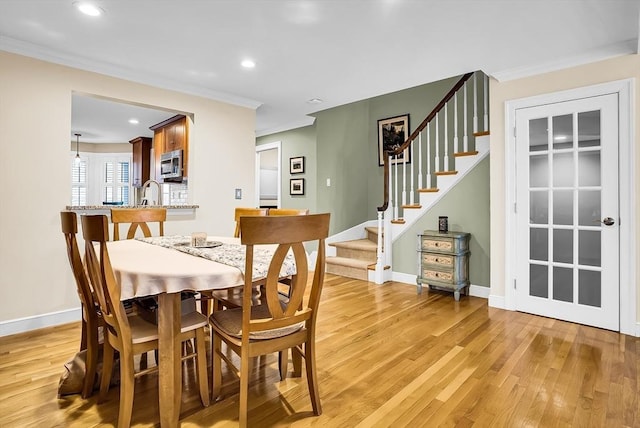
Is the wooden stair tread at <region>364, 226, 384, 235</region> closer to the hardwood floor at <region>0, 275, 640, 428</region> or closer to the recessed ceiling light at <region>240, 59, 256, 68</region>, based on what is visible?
the hardwood floor at <region>0, 275, 640, 428</region>

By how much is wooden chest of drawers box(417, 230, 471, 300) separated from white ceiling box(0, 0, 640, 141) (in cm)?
170

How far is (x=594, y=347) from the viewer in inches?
101

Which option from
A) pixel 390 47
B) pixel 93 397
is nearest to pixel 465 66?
pixel 390 47

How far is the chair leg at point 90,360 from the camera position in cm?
188

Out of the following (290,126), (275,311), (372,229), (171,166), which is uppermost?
(290,126)

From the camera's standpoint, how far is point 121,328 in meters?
1.52

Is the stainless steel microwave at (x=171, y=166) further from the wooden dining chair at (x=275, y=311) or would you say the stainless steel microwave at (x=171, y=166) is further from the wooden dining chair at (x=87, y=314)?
the wooden dining chair at (x=275, y=311)

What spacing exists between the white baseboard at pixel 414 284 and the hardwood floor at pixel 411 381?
71 cm

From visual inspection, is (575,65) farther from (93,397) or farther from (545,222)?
(93,397)

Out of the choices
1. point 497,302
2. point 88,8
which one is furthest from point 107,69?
point 497,302

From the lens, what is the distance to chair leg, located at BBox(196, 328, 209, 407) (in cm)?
176

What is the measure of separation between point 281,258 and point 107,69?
9.42 feet

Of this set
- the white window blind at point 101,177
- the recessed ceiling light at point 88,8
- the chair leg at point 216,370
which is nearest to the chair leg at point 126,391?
the chair leg at point 216,370

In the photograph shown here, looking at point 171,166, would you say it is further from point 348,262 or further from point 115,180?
point 115,180
